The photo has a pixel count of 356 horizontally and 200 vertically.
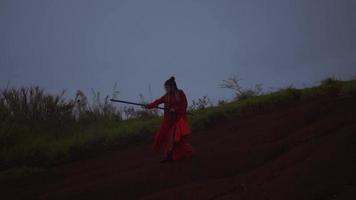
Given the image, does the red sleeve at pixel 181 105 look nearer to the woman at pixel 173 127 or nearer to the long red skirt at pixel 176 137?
the woman at pixel 173 127

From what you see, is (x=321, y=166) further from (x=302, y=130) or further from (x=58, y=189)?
(x=58, y=189)

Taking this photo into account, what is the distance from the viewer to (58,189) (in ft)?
24.7

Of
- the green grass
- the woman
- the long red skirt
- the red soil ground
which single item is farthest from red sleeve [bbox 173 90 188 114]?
the green grass

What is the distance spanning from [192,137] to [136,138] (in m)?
1.31

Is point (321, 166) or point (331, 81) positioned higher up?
point (331, 81)

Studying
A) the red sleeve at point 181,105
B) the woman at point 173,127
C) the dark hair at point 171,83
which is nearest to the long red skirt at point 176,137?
the woman at point 173,127

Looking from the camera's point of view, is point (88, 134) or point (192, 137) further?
point (88, 134)

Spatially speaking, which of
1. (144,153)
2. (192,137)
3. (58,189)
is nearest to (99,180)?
(58,189)

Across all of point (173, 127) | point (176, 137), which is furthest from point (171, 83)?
point (176, 137)

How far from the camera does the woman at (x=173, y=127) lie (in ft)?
25.8

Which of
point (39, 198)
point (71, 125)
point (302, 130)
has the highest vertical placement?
point (71, 125)

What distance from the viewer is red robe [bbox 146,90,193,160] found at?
25.7ft

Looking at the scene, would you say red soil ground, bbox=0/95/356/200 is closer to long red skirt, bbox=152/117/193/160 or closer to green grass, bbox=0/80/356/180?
long red skirt, bbox=152/117/193/160

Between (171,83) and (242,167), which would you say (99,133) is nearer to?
(171,83)
